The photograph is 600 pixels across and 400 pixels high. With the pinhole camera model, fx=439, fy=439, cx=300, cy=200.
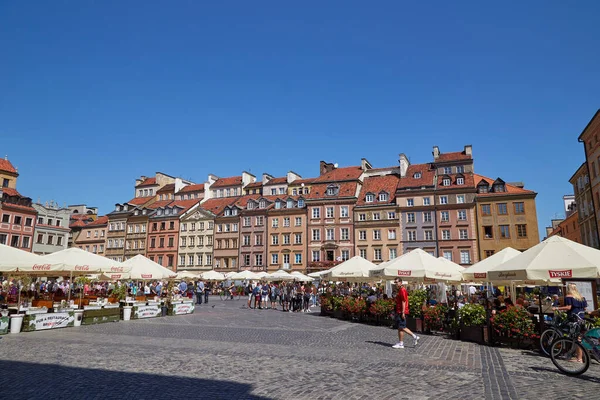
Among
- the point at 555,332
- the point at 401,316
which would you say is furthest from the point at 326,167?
the point at 555,332

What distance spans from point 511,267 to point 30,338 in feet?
49.7

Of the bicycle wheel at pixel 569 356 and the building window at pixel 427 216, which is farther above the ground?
the building window at pixel 427 216

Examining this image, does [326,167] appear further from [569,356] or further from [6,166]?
[569,356]

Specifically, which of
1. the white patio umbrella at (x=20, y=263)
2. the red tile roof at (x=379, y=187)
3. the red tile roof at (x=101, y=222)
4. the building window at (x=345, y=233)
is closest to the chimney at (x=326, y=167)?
the red tile roof at (x=379, y=187)

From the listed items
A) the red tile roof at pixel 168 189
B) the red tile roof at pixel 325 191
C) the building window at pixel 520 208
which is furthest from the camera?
the red tile roof at pixel 168 189

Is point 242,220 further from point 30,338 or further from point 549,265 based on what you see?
point 549,265

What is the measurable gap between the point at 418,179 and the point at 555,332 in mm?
47036

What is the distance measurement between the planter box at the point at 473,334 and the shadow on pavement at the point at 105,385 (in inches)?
338

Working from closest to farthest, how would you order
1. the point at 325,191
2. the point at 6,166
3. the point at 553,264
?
the point at 553,264 → the point at 325,191 → the point at 6,166

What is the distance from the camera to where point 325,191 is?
60000 mm

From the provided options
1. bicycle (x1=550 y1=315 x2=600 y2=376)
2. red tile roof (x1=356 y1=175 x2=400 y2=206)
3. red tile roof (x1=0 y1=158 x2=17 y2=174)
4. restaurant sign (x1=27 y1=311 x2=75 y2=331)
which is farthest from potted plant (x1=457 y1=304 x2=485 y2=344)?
red tile roof (x1=0 y1=158 x2=17 y2=174)

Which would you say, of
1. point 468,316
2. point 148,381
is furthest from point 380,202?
point 148,381

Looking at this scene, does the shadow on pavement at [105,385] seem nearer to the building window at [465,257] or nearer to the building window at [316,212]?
the building window at [465,257]

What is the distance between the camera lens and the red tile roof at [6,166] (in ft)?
206
